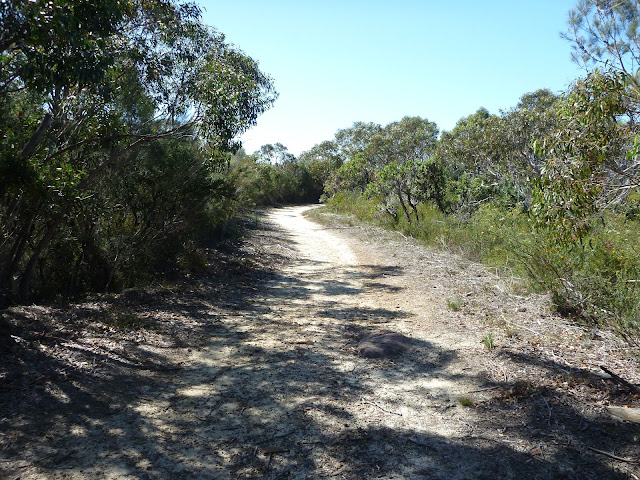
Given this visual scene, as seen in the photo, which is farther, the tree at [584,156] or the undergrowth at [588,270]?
the undergrowth at [588,270]

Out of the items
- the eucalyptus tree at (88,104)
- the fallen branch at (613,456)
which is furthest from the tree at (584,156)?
the eucalyptus tree at (88,104)

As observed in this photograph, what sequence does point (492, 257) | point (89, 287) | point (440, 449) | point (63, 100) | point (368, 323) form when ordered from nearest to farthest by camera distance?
point (440, 449) → point (63, 100) → point (368, 323) → point (89, 287) → point (492, 257)

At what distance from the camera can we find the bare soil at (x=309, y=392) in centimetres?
356

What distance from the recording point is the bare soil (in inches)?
140

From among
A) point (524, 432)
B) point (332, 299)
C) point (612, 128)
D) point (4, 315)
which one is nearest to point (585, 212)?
point (612, 128)

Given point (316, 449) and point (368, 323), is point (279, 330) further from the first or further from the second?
point (316, 449)

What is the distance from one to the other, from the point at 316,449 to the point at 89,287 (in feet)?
22.0

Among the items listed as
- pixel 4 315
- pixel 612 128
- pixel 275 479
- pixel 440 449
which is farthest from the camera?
pixel 4 315

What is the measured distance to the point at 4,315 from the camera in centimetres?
590

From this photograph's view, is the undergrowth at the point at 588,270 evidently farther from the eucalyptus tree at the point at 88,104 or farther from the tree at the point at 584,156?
the eucalyptus tree at the point at 88,104

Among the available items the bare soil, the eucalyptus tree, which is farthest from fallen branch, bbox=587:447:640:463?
the eucalyptus tree

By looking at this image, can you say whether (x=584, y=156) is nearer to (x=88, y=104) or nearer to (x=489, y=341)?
(x=489, y=341)

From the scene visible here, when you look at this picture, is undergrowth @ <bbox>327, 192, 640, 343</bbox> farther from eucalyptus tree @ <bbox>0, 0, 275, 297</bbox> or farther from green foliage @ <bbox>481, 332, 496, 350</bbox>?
eucalyptus tree @ <bbox>0, 0, 275, 297</bbox>

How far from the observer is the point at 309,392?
4836 millimetres
